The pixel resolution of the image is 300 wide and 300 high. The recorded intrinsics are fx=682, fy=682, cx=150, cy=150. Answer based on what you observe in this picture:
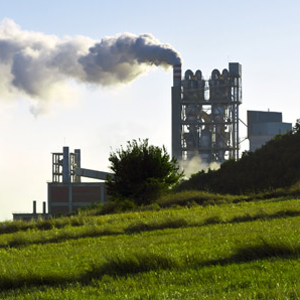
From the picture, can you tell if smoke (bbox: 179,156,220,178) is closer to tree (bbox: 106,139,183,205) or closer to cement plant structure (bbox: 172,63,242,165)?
cement plant structure (bbox: 172,63,242,165)

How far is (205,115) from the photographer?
104m

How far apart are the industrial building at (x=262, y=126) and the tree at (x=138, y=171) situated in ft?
228

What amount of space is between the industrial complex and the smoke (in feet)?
1.19

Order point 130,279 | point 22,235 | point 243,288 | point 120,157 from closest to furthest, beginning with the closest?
point 243,288, point 130,279, point 22,235, point 120,157

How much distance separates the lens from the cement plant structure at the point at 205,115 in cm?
10188

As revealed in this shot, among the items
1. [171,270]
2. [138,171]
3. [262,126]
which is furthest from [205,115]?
[171,270]

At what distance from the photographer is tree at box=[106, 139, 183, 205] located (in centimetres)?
4747

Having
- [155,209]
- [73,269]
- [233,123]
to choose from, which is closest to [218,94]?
[233,123]

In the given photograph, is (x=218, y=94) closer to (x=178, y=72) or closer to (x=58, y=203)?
(x=178, y=72)

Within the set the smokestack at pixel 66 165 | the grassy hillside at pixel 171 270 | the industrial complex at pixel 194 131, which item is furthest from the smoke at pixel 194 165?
the grassy hillside at pixel 171 270

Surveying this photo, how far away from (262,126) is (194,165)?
2778cm

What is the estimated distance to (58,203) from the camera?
340ft

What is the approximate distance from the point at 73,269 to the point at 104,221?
48.2 ft

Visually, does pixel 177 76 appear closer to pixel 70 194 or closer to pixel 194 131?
pixel 194 131
